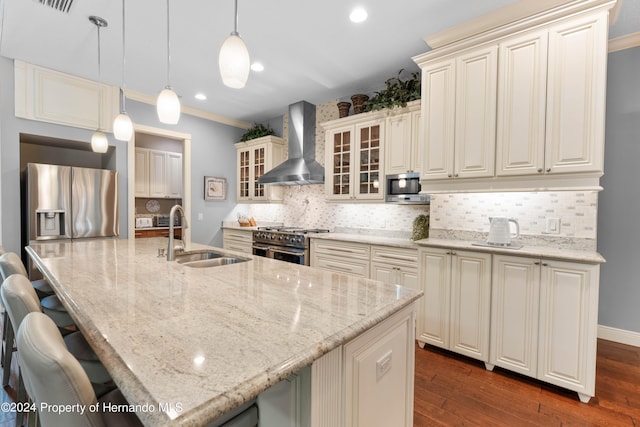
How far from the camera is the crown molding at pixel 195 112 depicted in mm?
4074

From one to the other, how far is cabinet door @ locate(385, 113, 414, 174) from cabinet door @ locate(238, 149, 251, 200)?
8.92 feet

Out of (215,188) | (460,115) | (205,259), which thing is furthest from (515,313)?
(215,188)

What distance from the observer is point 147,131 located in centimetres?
427

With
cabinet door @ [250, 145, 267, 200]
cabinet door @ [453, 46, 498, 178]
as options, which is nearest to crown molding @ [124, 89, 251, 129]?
cabinet door @ [250, 145, 267, 200]

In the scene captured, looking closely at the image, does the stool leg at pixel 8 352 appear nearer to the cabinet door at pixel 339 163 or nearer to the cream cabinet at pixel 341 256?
the cream cabinet at pixel 341 256

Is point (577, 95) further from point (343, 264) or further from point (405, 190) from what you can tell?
point (343, 264)

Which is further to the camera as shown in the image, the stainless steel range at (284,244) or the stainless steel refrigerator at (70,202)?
the stainless steel range at (284,244)

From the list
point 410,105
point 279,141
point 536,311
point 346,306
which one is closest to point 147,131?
point 279,141

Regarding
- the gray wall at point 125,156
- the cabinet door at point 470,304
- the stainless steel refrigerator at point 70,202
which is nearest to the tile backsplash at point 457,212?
the cabinet door at point 470,304

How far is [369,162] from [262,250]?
2.02 meters

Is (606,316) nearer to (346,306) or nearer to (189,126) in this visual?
(346,306)

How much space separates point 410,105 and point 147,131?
360 centimetres

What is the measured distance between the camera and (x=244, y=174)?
17.5ft

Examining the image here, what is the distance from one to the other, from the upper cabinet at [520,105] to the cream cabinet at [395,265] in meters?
0.67
